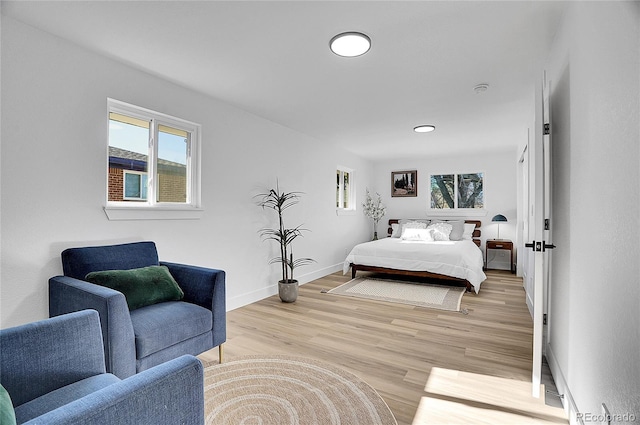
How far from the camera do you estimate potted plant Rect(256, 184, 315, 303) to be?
400 centimetres

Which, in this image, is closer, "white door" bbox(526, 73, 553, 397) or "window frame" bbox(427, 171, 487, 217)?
"white door" bbox(526, 73, 553, 397)

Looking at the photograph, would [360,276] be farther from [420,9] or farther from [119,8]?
[119,8]

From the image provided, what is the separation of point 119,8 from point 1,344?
1902 mm

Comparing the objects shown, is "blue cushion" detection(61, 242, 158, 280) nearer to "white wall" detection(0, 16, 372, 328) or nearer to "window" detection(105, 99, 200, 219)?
"white wall" detection(0, 16, 372, 328)

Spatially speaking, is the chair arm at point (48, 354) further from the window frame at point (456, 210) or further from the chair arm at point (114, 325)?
the window frame at point (456, 210)

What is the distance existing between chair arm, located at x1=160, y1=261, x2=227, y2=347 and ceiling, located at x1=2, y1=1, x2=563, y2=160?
5.61 ft

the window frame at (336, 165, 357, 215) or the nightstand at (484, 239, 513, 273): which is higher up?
the window frame at (336, 165, 357, 215)

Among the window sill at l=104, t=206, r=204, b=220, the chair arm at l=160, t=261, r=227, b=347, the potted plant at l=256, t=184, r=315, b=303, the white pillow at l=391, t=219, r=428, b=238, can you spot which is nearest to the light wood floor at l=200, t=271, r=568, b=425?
the potted plant at l=256, t=184, r=315, b=303

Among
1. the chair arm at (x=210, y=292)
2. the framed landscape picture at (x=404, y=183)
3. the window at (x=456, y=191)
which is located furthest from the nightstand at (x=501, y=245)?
the chair arm at (x=210, y=292)

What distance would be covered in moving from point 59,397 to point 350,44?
8.21 ft

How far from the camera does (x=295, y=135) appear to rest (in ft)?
15.9

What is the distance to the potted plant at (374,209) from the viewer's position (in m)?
7.28

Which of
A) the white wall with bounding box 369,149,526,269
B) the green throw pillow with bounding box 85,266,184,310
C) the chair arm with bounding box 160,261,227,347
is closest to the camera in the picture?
the green throw pillow with bounding box 85,266,184,310

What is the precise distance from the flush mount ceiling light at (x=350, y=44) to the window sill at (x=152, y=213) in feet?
6.71
